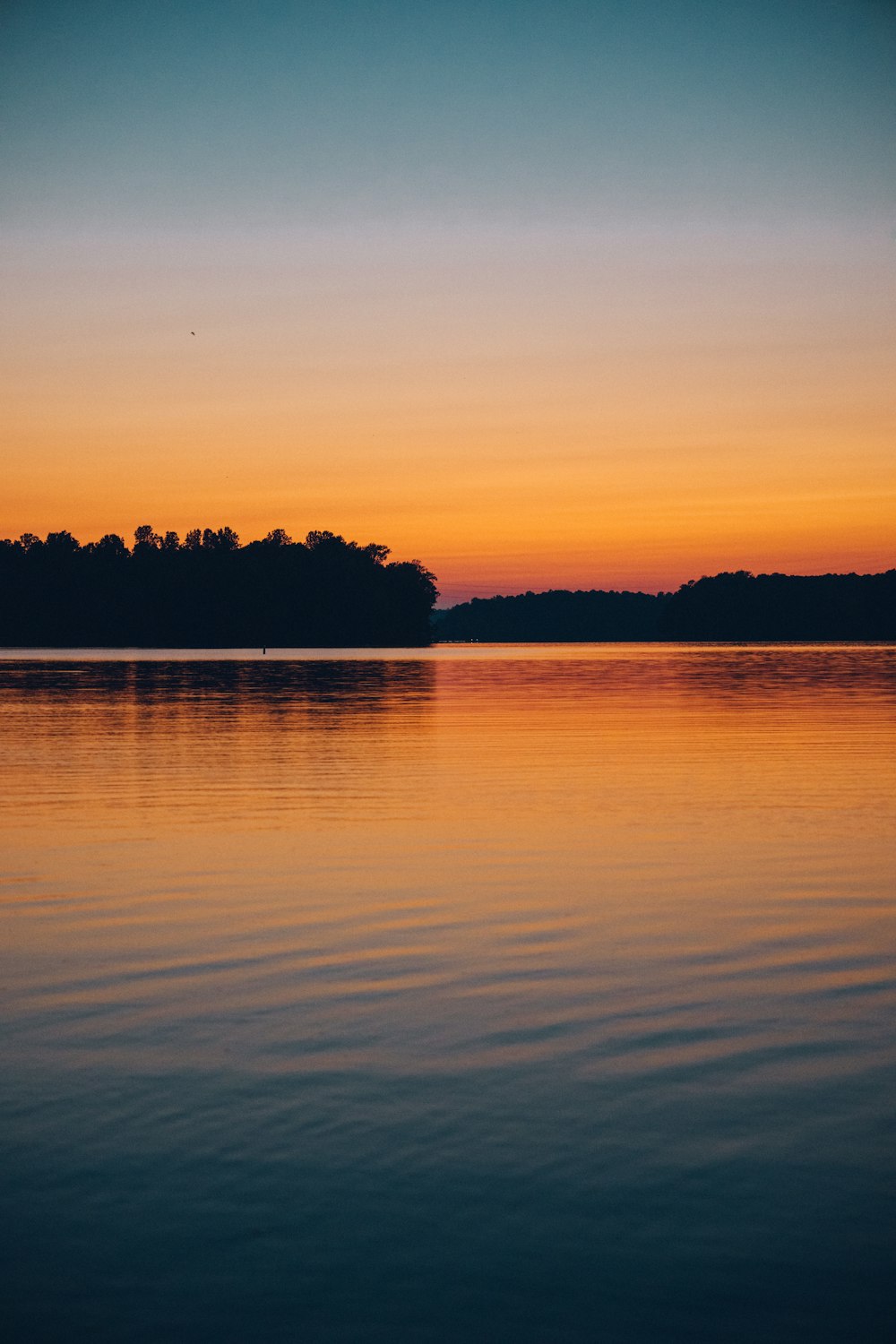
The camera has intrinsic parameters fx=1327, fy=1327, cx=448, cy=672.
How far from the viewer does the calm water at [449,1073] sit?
20.6 feet

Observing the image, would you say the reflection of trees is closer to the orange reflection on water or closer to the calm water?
the orange reflection on water

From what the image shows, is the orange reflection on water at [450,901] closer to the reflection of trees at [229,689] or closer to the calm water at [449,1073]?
the calm water at [449,1073]

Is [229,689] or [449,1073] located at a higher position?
[229,689]

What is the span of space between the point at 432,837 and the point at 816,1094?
Answer: 1181 centimetres

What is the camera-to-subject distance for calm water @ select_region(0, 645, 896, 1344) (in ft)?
20.6

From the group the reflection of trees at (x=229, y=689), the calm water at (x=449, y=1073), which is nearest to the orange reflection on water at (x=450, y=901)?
the calm water at (x=449, y=1073)

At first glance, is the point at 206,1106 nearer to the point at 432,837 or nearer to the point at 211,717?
the point at 432,837

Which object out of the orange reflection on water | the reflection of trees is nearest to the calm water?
the orange reflection on water

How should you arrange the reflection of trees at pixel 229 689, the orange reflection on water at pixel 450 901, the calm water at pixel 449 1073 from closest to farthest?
1. the calm water at pixel 449 1073
2. the orange reflection on water at pixel 450 901
3. the reflection of trees at pixel 229 689

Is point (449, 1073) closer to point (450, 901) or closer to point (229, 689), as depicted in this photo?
point (450, 901)

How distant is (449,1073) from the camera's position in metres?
9.12

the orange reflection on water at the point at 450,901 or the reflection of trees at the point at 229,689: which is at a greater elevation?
the reflection of trees at the point at 229,689

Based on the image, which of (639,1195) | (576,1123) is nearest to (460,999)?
(576,1123)

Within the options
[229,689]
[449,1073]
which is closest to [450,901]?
[449,1073]
